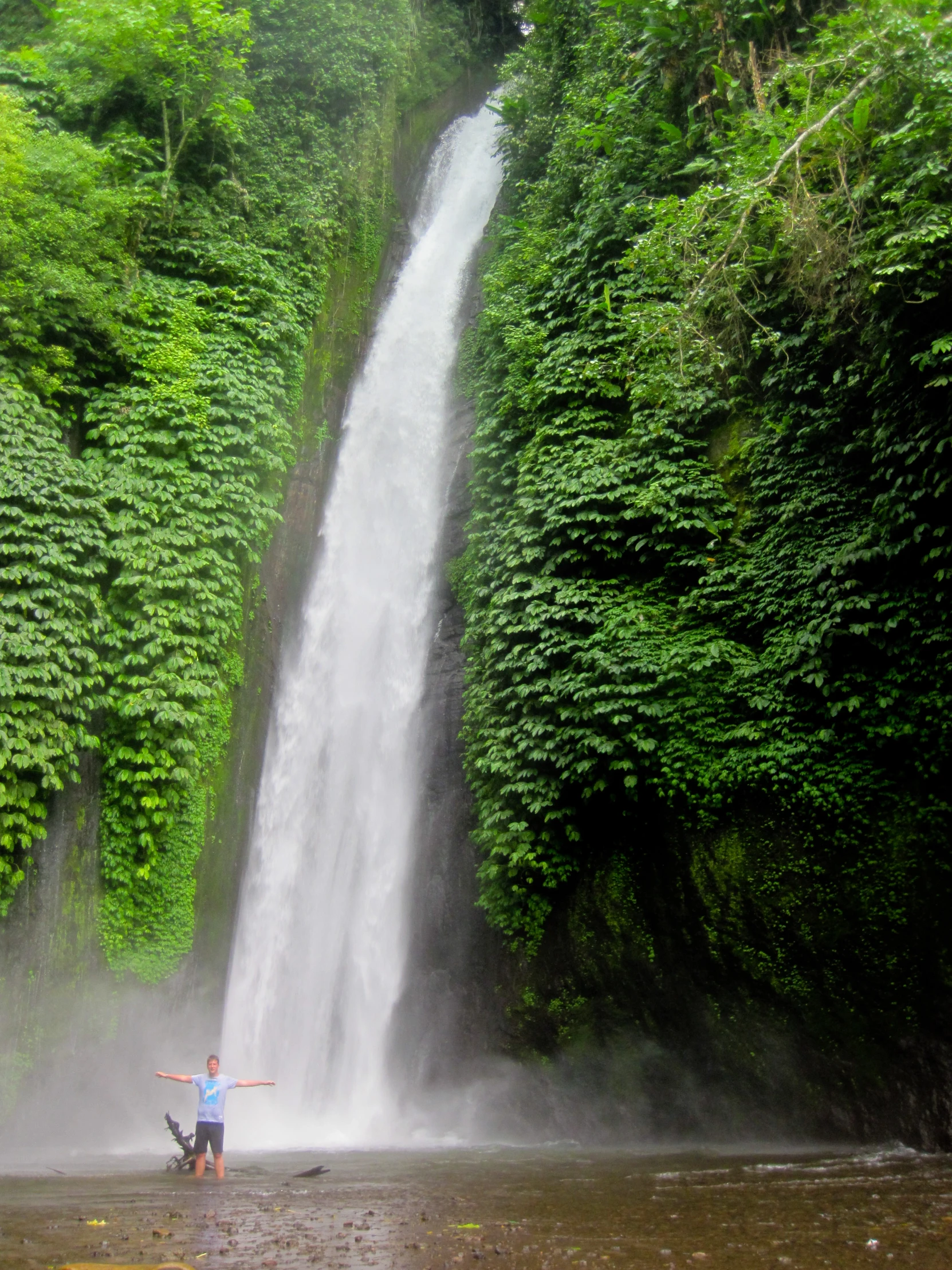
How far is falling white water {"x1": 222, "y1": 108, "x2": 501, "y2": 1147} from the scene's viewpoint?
10.7 m

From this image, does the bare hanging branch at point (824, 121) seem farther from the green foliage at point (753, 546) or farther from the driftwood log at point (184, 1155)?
the driftwood log at point (184, 1155)

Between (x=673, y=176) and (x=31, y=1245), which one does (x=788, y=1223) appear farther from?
(x=673, y=176)

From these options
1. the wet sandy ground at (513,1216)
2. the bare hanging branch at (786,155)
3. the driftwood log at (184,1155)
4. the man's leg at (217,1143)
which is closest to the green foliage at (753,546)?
the bare hanging branch at (786,155)

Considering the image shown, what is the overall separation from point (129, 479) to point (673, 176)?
884 cm

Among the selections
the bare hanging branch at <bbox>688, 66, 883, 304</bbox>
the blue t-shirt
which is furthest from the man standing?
the bare hanging branch at <bbox>688, 66, 883, 304</bbox>

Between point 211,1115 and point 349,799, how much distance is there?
17.9 feet

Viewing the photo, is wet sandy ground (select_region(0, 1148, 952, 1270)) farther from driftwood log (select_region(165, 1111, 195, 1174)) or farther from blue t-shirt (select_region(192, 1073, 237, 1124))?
blue t-shirt (select_region(192, 1073, 237, 1124))

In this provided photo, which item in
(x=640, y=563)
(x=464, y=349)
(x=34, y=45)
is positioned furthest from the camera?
(x=464, y=349)

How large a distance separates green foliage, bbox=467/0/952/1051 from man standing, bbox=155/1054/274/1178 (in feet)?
12.5

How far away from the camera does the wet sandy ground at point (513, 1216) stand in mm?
4172

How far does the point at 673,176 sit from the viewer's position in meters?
12.3

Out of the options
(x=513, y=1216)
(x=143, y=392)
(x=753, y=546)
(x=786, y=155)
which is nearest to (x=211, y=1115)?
(x=513, y=1216)

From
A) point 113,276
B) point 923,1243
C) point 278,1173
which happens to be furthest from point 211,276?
point 923,1243

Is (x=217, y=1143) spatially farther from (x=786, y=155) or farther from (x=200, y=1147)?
(x=786, y=155)
